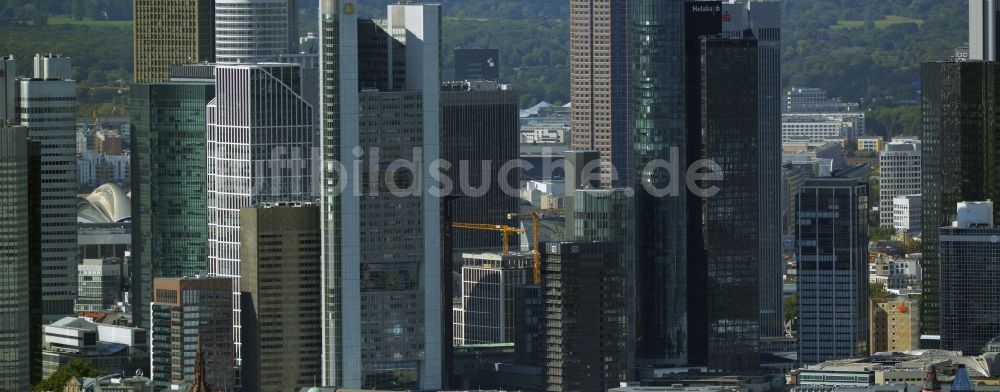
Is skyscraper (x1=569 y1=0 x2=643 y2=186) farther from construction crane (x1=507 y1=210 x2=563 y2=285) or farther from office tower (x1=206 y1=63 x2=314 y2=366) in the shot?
office tower (x1=206 y1=63 x2=314 y2=366)

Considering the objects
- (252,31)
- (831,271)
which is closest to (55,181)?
(252,31)

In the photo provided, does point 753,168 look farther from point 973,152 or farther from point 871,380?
point 871,380

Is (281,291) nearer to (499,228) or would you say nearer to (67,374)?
(67,374)

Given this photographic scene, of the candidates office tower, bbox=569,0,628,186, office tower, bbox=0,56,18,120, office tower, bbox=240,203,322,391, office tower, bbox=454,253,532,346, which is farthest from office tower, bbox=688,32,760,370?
office tower, bbox=0,56,18,120

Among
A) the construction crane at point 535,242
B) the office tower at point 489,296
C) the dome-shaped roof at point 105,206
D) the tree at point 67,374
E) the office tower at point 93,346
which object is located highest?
the dome-shaped roof at point 105,206

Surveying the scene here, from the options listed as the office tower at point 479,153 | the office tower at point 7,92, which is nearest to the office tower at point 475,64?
the office tower at point 479,153

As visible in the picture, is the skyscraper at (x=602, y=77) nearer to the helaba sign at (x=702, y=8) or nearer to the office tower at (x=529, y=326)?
the helaba sign at (x=702, y=8)
